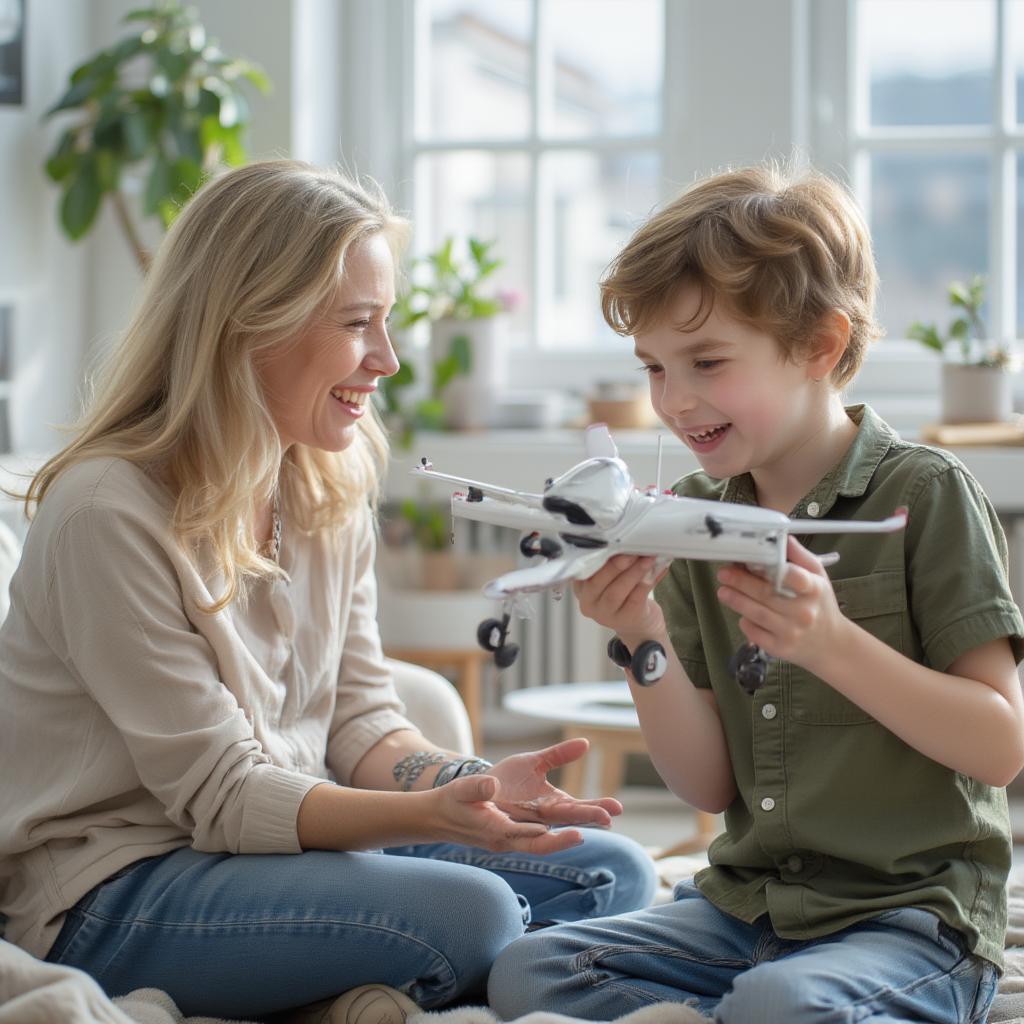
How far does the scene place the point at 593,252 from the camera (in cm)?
360

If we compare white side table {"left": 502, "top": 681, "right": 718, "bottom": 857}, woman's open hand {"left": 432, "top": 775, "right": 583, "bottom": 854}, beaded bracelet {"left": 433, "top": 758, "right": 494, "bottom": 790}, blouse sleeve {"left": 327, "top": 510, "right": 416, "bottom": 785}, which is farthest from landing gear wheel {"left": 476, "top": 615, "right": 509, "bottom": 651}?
white side table {"left": 502, "top": 681, "right": 718, "bottom": 857}

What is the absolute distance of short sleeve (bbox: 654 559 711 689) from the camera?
58.9 inches

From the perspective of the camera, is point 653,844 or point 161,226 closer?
point 653,844

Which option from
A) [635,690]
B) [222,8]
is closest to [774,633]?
[635,690]

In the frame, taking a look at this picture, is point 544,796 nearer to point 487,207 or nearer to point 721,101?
point 721,101

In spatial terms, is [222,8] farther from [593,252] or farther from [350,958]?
[350,958]

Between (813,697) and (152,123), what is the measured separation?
2.11 m

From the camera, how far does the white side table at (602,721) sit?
254 centimetres

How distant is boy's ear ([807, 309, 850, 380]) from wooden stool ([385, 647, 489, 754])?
1822 mm

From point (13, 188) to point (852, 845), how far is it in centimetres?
232

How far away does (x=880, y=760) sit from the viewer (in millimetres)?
A: 1346

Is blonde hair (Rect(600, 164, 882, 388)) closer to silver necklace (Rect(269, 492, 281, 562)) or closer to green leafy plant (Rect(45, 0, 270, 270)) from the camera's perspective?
silver necklace (Rect(269, 492, 281, 562))

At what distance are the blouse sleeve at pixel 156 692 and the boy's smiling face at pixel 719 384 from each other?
516 millimetres

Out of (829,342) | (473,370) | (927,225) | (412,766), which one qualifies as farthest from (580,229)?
(829,342)
